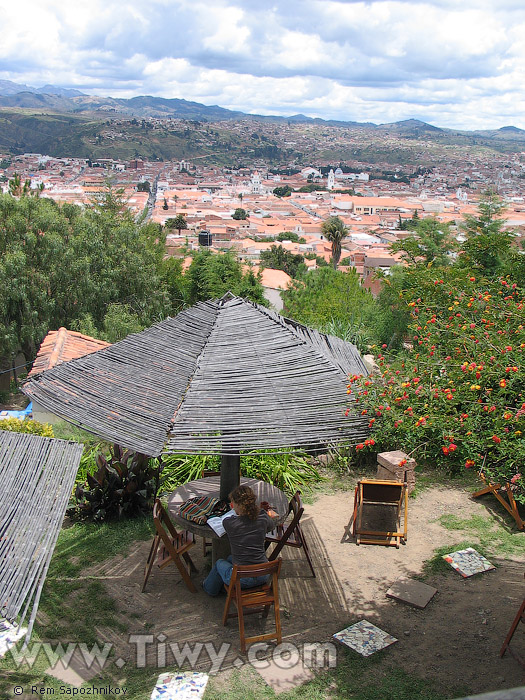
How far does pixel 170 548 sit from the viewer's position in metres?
4.88

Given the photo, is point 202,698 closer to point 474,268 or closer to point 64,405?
point 64,405

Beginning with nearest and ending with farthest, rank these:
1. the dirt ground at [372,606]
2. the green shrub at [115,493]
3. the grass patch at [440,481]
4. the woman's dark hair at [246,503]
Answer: the dirt ground at [372,606] → the woman's dark hair at [246,503] → the green shrub at [115,493] → the grass patch at [440,481]

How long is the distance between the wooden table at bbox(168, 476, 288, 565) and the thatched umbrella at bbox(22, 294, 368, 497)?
1.42ft

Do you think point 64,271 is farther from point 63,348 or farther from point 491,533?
point 491,533

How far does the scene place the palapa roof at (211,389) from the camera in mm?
4406

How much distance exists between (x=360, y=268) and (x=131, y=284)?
50.9m

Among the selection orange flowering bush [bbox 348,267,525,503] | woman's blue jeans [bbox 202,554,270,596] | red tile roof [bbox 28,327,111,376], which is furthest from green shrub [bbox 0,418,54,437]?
orange flowering bush [bbox 348,267,525,503]

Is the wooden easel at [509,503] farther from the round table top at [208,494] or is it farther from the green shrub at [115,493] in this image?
the green shrub at [115,493]

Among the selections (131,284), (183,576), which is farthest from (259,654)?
(131,284)

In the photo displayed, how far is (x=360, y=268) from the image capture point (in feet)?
232

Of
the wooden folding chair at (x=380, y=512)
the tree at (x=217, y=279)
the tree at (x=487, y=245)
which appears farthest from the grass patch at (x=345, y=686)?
the tree at (x=217, y=279)

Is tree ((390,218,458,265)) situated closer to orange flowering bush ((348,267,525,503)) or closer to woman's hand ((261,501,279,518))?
orange flowering bush ((348,267,525,503))

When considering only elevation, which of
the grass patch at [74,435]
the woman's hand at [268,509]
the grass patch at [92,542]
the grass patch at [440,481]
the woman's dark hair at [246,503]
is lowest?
the grass patch at [74,435]

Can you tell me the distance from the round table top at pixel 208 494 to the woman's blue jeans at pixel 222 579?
254 mm
